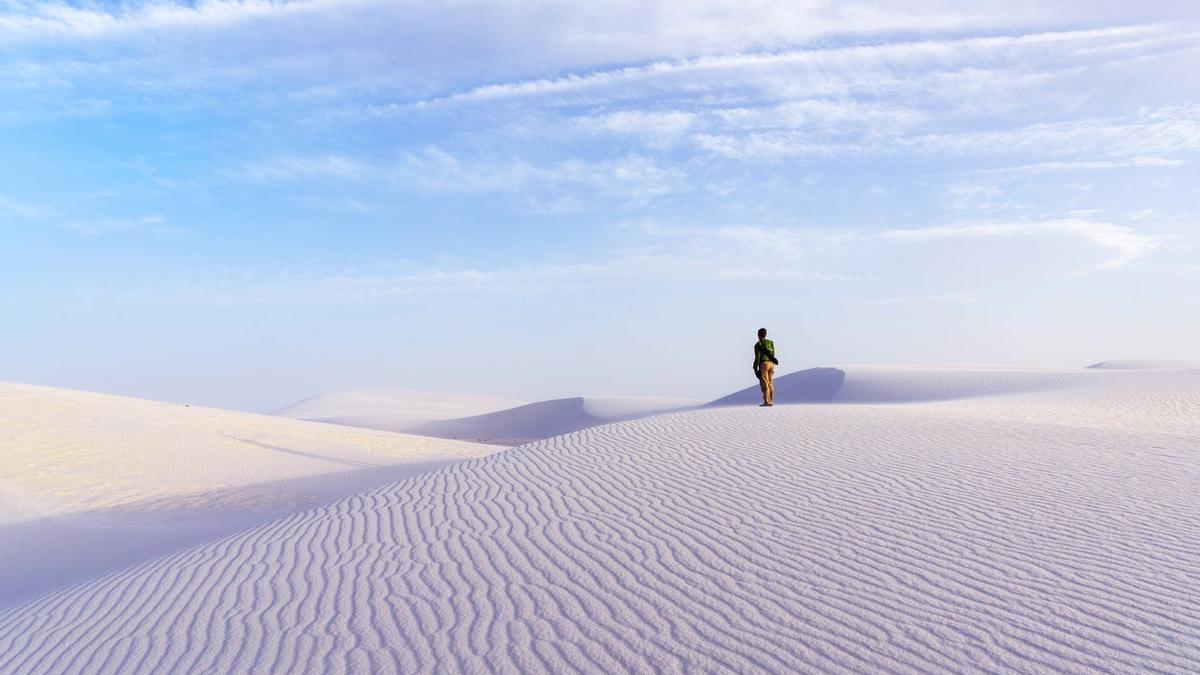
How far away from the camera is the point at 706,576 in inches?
224

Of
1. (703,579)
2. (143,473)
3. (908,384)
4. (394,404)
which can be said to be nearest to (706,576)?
(703,579)

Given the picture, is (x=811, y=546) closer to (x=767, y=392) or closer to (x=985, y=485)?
(x=985, y=485)

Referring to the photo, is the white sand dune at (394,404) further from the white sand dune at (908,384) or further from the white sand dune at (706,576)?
the white sand dune at (706,576)

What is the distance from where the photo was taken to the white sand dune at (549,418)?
3953 centimetres

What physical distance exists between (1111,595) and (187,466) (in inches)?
670

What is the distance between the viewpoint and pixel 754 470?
9.31 metres

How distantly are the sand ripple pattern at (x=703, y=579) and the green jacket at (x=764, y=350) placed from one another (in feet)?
19.9

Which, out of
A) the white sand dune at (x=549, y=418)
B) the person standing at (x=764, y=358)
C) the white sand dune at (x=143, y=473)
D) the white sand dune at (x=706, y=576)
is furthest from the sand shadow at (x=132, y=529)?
the white sand dune at (x=549, y=418)

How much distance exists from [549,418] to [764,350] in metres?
29.0

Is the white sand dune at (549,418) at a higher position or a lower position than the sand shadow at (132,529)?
higher

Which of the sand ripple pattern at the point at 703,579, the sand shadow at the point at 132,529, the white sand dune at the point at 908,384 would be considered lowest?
the sand shadow at the point at 132,529

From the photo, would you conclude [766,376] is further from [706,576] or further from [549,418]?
[549,418]

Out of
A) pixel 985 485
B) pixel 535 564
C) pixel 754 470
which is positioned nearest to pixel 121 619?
pixel 535 564

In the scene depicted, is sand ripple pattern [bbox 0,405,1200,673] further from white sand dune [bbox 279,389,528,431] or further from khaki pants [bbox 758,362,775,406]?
white sand dune [bbox 279,389,528,431]
